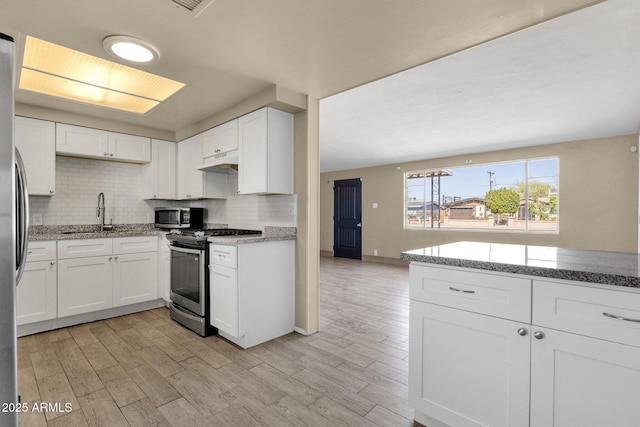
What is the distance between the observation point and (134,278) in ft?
11.7

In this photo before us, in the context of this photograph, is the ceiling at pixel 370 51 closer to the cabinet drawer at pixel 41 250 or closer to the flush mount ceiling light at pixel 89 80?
the flush mount ceiling light at pixel 89 80

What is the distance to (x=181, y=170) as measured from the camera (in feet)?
13.7

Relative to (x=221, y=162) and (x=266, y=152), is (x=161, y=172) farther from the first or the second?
(x=266, y=152)

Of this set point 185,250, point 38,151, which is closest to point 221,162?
point 185,250

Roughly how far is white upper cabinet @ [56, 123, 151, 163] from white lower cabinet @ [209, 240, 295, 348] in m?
2.04

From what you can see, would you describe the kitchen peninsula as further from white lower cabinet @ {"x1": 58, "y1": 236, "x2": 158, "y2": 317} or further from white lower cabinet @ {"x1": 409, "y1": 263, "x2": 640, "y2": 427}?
white lower cabinet @ {"x1": 58, "y1": 236, "x2": 158, "y2": 317}

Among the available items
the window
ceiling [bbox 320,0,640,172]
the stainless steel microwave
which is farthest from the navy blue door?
the stainless steel microwave

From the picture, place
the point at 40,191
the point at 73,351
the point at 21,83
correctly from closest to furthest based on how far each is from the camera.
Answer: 1. the point at 73,351
2. the point at 21,83
3. the point at 40,191

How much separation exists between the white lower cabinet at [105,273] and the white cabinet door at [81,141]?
3.49ft

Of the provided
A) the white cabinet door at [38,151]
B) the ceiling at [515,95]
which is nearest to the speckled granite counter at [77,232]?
the white cabinet door at [38,151]

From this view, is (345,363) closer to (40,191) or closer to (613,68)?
(613,68)

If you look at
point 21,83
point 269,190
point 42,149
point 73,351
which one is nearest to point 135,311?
point 73,351

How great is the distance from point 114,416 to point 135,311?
2127 millimetres

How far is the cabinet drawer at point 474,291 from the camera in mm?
1357
